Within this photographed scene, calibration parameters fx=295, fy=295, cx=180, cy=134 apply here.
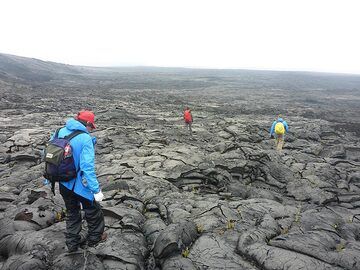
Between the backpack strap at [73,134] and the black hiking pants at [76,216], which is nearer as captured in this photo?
the backpack strap at [73,134]

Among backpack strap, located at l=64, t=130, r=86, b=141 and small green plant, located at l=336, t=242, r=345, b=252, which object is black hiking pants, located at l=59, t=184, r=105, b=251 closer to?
backpack strap, located at l=64, t=130, r=86, b=141

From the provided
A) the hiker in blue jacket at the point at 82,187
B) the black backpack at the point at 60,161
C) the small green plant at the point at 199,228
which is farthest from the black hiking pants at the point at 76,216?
the small green plant at the point at 199,228

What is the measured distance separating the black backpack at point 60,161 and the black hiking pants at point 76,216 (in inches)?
16.6

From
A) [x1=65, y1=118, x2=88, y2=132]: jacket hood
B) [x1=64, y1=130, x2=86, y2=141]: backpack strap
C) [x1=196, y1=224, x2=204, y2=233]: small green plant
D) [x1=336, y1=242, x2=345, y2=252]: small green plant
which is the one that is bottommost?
[x1=196, y1=224, x2=204, y2=233]: small green plant

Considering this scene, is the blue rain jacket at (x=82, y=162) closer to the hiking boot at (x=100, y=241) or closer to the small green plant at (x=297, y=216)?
the hiking boot at (x=100, y=241)

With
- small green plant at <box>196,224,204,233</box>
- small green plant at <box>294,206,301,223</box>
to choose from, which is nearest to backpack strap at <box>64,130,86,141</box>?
small green plant at <box>196,224,204,233</box>

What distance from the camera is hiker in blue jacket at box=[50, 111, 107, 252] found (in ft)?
20.0

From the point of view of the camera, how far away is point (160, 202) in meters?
10.3

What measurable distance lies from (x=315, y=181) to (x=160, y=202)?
Result: 8435mm

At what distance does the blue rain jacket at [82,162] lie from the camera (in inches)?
240

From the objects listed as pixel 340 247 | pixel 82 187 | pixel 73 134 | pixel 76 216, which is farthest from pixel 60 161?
pixel 340 247

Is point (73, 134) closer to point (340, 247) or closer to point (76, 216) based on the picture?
point (76, 216)

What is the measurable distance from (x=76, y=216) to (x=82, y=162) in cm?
144

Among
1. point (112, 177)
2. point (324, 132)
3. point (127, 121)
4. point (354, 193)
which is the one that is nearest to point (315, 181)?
point (354, 193)
